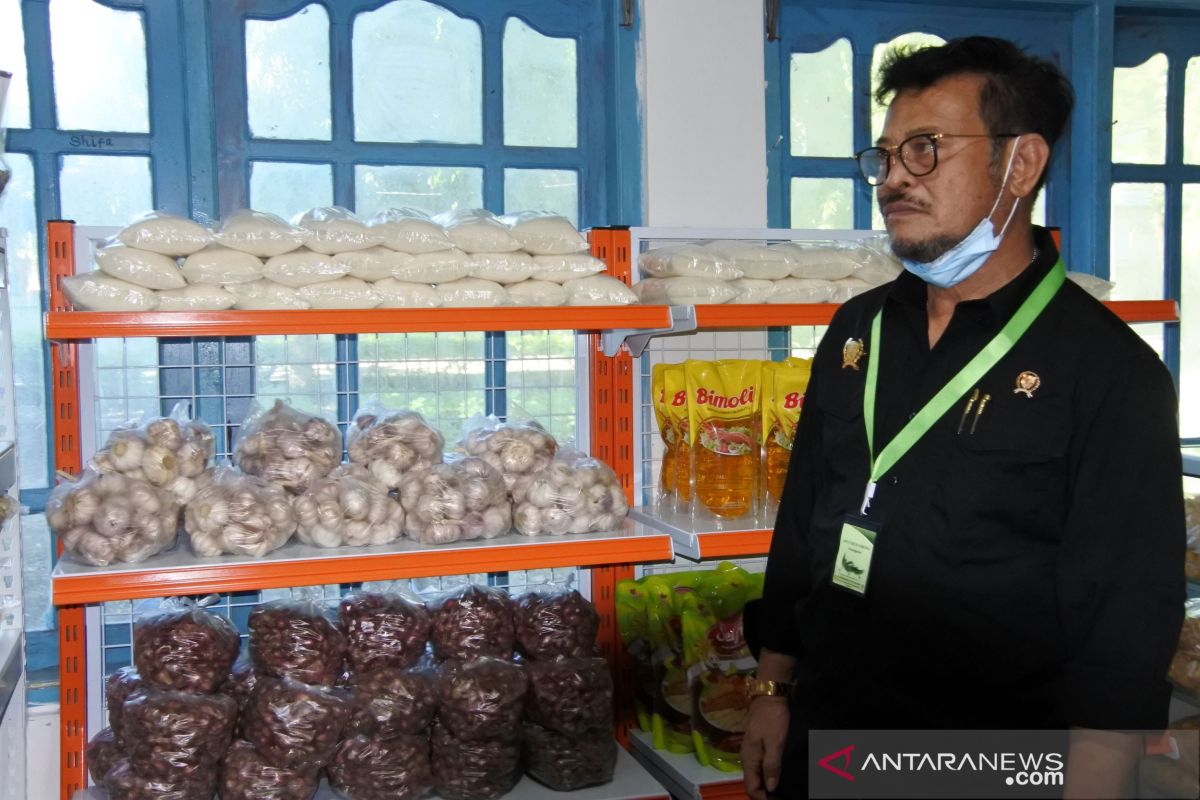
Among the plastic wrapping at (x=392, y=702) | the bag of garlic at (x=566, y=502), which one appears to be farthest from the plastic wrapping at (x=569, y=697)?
the bag of garlic at (x=566, y=502)

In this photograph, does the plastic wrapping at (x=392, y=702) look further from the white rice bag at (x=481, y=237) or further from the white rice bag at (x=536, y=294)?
the white rice bag at (x=481, y=237)

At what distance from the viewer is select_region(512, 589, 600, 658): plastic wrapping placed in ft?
9.27

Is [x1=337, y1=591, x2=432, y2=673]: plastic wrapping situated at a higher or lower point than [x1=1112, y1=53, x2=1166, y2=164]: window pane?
lower

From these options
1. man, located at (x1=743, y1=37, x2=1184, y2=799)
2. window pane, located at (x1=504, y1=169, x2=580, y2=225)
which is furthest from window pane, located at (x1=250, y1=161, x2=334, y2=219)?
man, located at (x1=743, y1=37, x2=1184, y2=799)

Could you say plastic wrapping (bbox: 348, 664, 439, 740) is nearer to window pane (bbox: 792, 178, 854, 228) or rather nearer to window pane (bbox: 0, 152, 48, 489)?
window pane (bbox: 0, 152, 48, 489)

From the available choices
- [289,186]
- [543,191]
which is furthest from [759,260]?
[289,186]

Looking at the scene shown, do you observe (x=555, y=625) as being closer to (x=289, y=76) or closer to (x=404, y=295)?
(x=404, y=295)

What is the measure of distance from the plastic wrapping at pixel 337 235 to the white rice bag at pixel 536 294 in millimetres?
354

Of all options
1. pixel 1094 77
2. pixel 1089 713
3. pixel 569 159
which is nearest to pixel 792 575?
pixel 1089 713

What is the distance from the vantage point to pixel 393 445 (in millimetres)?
2707

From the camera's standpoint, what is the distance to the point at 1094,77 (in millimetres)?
3951

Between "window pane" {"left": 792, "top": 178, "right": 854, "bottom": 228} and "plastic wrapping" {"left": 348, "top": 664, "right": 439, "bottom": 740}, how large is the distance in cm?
209

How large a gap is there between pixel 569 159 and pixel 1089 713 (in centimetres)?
248

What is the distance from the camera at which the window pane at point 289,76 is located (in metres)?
3.27
